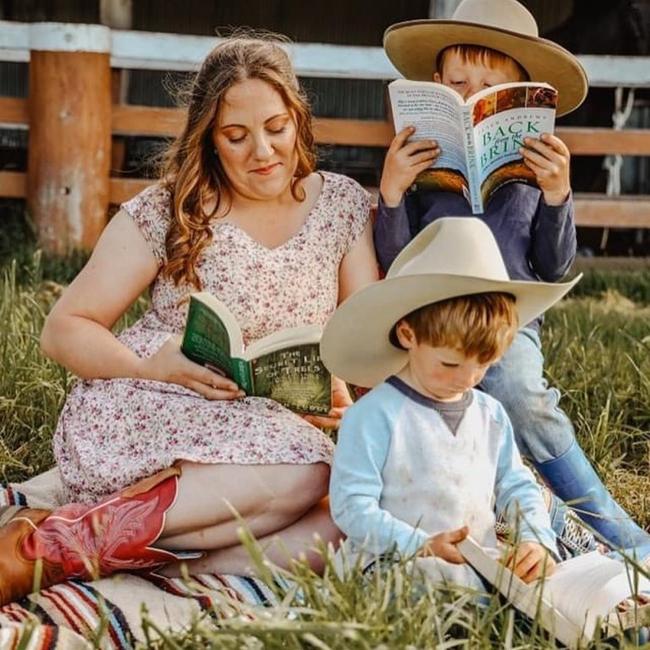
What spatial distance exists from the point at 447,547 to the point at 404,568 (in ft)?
0.80

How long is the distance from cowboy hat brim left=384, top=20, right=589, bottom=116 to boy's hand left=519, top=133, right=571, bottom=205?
0.98 ft

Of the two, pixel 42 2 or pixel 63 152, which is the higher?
pixel 42 2

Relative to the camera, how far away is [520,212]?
3619mm

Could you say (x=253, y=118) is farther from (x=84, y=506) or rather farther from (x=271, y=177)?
(x=84, y=506)

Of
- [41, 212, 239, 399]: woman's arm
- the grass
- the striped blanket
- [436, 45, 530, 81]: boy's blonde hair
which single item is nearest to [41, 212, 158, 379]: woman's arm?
[41, 212, 239, 399]: woman's arm

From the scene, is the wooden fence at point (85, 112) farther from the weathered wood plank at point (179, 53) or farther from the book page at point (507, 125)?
the book page at point (507, 125)

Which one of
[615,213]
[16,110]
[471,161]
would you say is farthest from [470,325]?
[615,213]

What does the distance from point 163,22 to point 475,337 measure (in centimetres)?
911

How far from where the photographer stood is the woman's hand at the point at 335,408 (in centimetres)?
366

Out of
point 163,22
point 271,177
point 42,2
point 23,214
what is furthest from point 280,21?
point 271,177

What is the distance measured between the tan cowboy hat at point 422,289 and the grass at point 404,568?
52cm

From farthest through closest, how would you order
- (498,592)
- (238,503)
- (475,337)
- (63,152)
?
1. (63,152)
2. (238,503)
3. (475,337)
4. (498,592)

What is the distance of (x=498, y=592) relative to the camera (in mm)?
2643

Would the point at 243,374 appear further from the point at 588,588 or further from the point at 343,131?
the point at 343,131
